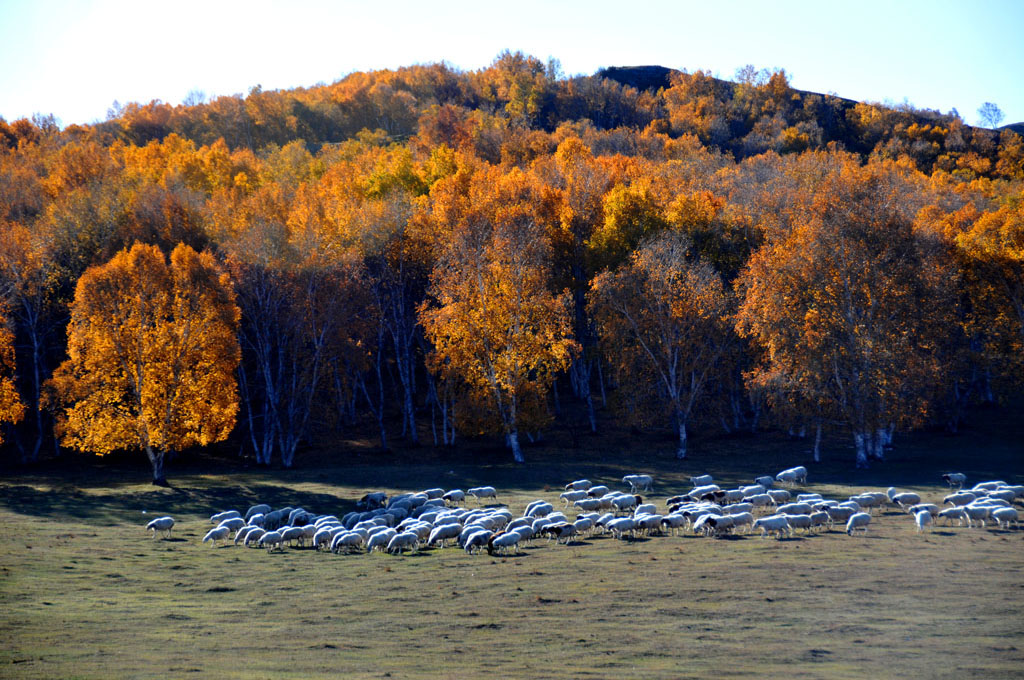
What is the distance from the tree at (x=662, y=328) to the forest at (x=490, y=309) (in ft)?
0.64

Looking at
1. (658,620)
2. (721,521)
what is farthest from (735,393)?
(658,620)

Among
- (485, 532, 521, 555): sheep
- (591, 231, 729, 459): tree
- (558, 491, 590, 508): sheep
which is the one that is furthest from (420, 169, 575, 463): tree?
(485, 532, 521, 555): sheep

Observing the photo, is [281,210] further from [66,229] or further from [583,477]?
[583,477]

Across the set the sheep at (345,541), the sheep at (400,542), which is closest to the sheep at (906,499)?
the sheep at (400,542)

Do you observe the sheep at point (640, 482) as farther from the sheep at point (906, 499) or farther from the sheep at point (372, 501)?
the sheep at point (372, 501)

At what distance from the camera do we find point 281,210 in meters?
76.1

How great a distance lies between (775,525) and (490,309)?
30995mm

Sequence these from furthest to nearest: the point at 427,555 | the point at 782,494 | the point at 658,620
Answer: the point at 782,494, the point at 427,555, the point at 658,620

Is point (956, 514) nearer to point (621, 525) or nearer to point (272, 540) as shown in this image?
point (621, 525)

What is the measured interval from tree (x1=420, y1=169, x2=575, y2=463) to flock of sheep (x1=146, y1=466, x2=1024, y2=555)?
799 inches

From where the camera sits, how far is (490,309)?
57.6 metres

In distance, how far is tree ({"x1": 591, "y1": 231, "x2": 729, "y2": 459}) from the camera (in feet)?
188

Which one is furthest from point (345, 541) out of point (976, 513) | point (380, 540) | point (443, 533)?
point (976, 513)

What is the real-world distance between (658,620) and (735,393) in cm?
4981
